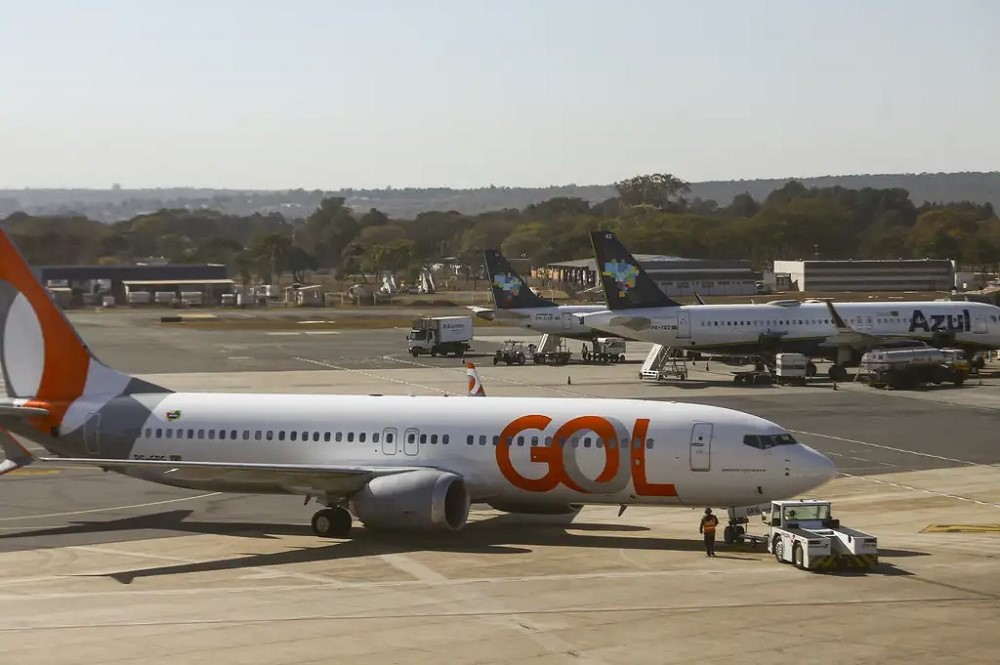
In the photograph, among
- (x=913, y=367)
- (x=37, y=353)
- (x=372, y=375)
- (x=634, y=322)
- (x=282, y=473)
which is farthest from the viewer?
(x=372, y=375)

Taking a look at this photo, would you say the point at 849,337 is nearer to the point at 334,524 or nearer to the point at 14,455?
the point at 334,524

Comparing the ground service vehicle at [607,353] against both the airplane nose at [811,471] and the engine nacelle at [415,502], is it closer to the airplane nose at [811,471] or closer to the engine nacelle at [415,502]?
the engine nacelle at [415,502]

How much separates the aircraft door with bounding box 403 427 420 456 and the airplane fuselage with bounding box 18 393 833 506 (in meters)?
0.03

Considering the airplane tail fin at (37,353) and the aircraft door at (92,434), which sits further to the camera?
the airplane tail fin at (37,353)

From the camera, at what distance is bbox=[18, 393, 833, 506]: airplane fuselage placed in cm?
4159

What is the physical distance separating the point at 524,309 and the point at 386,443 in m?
71.6

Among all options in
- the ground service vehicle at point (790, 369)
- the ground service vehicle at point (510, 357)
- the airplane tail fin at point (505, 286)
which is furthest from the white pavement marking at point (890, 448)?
the airplane tail fin at point (505, 286)

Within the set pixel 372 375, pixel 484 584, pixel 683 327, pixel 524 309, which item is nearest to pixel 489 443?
pixel 484 584

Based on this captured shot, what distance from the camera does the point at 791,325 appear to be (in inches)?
3910

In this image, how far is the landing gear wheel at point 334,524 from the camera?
43.7 m

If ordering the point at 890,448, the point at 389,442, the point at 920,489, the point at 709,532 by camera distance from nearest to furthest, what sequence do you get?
the point at 709,532 < the point at 389,442 < the point at 920,489 < the point at 890,448

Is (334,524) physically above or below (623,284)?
below

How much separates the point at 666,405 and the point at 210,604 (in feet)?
53.1

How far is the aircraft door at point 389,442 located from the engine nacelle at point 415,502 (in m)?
1.40
